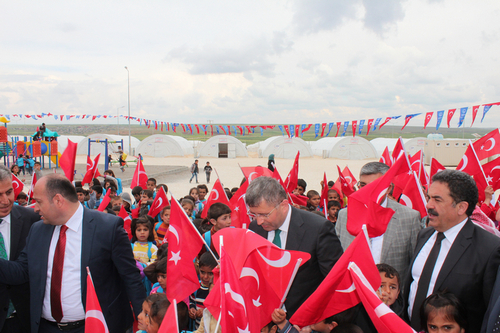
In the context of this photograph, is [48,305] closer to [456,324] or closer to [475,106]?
[456,324]

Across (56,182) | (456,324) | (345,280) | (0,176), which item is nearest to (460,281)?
(456,324)

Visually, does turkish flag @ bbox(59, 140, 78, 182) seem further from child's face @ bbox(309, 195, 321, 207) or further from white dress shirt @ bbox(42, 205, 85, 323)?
child's face @ bbox(309, 195, 321, 207)

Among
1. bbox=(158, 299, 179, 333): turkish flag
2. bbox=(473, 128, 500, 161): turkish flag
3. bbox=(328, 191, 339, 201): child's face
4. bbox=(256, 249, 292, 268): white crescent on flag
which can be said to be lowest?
bbox=(328, 191, 339, 201): child's face

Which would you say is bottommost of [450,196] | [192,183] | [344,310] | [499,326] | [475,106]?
[192,183]

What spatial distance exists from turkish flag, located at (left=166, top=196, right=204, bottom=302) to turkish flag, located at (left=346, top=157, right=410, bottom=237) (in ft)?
5.10

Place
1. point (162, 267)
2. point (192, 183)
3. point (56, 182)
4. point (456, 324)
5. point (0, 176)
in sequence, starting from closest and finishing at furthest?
point (456, 324) < point (56, 182) < point (0, 176) < point (162, 267) < point (192, 183)

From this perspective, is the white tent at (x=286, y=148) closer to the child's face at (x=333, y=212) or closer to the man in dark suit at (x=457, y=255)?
the child's face at (x=333, y=212)

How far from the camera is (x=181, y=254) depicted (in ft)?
11.2

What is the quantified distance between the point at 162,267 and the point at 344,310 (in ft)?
6.51

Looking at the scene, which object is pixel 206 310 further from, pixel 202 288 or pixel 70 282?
Result: pixel 70 282

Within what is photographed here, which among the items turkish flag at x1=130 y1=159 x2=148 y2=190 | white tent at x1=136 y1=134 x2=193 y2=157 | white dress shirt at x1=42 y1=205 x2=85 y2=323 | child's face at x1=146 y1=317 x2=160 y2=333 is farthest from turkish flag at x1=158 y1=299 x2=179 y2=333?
white tent at x1=136 y1=134 x2=193 y2=157

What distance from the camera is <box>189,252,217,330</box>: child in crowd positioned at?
3562 millimetres

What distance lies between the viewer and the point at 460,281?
8.19 ft

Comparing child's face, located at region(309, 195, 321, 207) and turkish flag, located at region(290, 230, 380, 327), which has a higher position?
turkish flag, located at region(290, 230, 380, 327)
